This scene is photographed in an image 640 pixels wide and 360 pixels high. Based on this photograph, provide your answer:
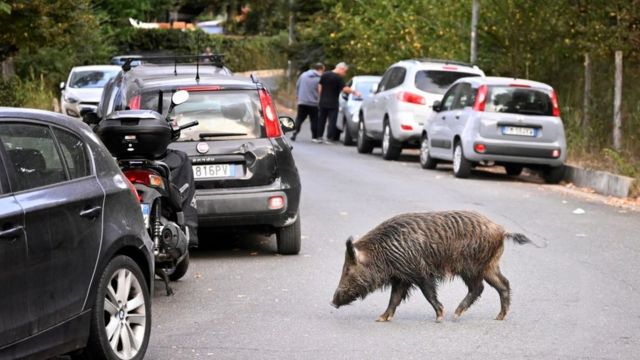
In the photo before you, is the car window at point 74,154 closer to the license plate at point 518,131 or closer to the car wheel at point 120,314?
the car wheel at point 120,314

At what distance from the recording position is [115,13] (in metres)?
59.8

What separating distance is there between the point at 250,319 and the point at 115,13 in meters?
52.2

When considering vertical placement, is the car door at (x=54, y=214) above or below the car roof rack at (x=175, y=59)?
below

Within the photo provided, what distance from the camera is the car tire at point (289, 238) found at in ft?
39.9

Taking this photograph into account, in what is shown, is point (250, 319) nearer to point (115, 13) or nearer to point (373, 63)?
point (373, 63)

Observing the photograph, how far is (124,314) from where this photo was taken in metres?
7.20

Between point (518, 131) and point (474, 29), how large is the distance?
8506 mm

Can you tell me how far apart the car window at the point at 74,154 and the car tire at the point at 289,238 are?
5.03m

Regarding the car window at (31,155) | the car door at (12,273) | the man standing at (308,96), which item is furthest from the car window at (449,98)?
the car door at (12,273)

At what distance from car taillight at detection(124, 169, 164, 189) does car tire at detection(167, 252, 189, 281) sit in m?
0.91

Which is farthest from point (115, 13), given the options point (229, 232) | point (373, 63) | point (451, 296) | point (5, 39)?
point (451, 296)

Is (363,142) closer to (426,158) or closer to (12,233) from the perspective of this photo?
Result: (426,158)

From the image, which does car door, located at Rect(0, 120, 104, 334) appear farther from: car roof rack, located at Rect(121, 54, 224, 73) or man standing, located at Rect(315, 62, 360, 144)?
man standing, located at Rect(315, 62, 360, 144)

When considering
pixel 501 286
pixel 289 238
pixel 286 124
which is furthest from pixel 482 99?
pixel 501 286
